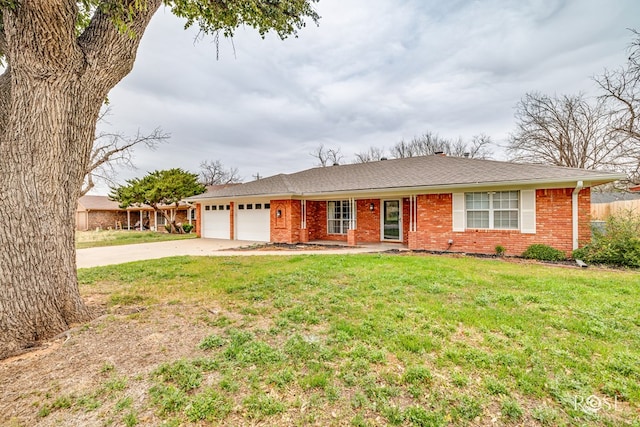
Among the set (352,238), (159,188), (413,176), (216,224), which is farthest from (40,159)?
(159,188)

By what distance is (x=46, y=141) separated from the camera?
3.44m

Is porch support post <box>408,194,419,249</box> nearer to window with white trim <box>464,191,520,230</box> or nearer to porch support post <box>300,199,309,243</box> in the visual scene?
window with white trim <box>464,191,520,230</box>

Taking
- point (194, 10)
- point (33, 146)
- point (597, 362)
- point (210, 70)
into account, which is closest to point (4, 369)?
point (33, 146)

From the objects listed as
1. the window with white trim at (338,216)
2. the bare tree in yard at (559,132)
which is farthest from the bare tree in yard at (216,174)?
the bare tree in yard at (559,132)

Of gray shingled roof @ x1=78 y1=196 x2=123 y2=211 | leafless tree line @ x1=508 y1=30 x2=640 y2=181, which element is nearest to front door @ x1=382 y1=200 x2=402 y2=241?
leafless tree line @ x1=508 y1=30 x2=640 y2=181

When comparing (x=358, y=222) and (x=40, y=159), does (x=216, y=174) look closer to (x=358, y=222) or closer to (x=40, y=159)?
(x=358, y=222)

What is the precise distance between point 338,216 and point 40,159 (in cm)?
1195

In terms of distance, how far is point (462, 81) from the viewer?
570 inches

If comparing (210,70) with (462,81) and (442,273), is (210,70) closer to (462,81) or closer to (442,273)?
(442,273)

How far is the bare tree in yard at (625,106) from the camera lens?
14859mm

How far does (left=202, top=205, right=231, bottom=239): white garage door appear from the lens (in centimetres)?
1659

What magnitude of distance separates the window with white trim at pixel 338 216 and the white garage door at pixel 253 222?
314 cm

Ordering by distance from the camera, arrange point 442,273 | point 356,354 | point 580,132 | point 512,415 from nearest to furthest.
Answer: point 512,415, point 356,354, point 442,273, point 580,132

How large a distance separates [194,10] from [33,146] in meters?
4.40
